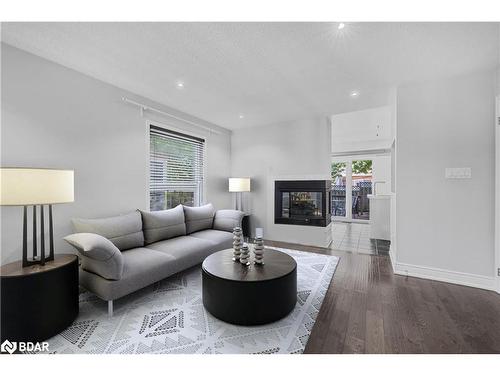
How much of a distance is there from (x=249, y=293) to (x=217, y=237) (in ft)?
5.30

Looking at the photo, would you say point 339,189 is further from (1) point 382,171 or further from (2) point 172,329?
(2) point 172,329

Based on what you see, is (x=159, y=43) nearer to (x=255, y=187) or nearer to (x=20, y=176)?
(x=20, y=176)

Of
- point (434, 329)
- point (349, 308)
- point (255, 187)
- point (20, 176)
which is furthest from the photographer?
point (255, 187)

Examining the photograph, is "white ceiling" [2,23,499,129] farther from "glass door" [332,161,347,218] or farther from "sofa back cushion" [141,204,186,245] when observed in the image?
"glass door" [332,161,347,218]

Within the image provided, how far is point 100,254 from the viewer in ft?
5.96

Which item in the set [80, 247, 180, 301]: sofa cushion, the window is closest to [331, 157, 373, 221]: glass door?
the window

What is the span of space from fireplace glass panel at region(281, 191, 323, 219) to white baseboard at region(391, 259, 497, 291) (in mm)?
1620

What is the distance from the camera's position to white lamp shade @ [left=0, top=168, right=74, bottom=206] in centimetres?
162

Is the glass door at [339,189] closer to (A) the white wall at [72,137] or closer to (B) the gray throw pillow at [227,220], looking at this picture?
(B) the gray throw pillow at [227,220]

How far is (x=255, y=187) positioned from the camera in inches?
195

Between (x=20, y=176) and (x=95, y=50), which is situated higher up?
(x=95, y=50)
